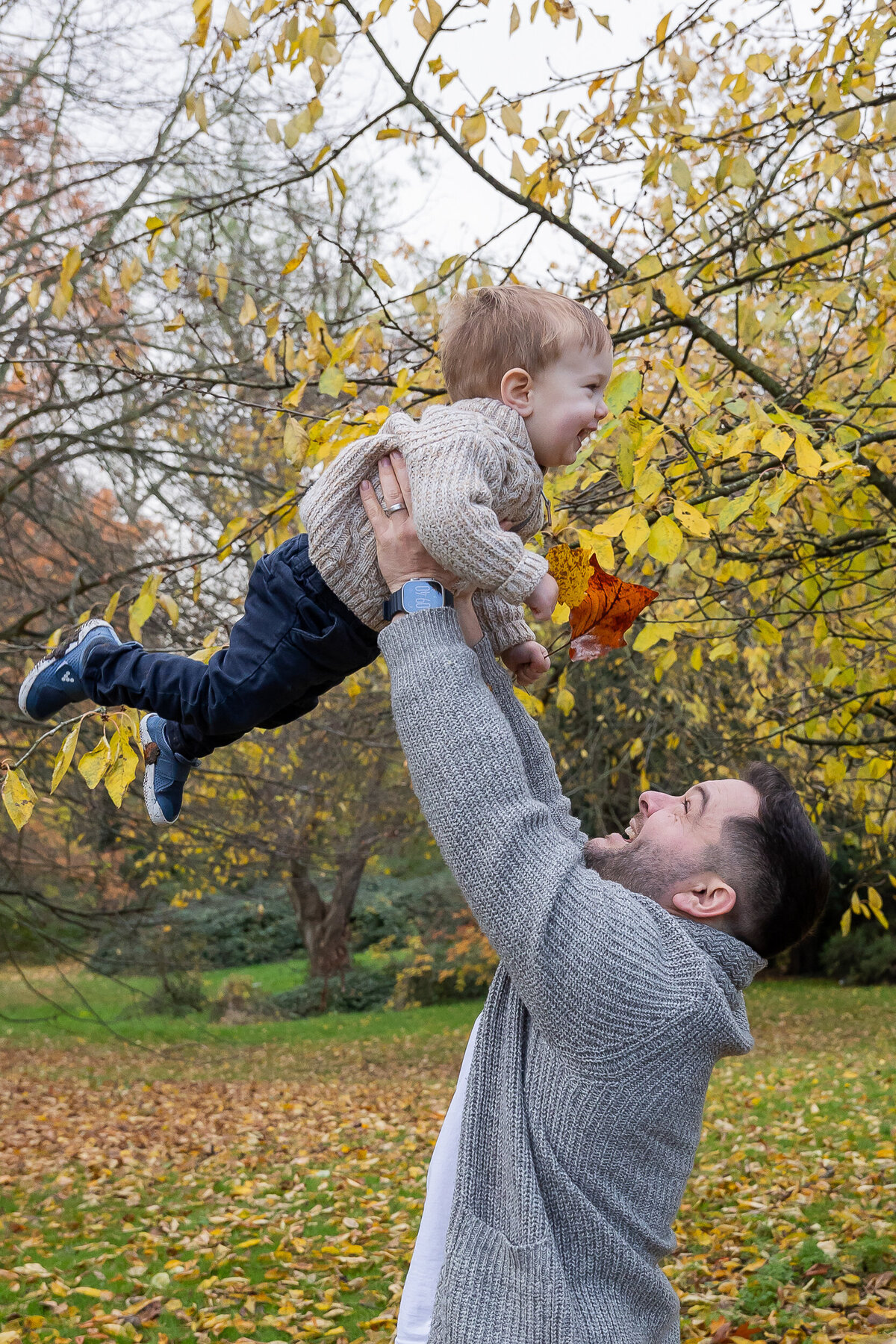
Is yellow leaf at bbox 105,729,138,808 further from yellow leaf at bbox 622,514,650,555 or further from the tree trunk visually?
the tree trunk

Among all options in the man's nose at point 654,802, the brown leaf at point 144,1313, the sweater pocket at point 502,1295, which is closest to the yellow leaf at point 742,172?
the man's nose at point 654,802

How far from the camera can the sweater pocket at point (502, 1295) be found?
4.84ft

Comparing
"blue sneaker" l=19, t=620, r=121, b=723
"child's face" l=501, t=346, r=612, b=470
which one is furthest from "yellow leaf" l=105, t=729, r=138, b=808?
"child's face" l=501, t=346, r=612, b=470

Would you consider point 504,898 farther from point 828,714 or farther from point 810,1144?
point 810,1144

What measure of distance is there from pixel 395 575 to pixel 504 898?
1.65ft

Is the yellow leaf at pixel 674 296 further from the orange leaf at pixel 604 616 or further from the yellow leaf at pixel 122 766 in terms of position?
the yellow leaf at pixel 122 766

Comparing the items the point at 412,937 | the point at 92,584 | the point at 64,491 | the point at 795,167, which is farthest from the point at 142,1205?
the point at 412,937

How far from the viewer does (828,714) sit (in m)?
4.31

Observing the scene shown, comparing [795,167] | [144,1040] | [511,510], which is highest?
[795,167]

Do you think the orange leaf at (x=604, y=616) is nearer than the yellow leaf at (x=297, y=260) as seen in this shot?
Yes

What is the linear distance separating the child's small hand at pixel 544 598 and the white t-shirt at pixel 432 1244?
0.61 metres

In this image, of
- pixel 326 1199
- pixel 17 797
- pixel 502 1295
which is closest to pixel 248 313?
pixel 17 797

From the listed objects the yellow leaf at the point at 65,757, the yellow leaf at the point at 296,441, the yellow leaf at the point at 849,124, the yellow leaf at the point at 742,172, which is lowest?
the yellow leaf at the point at 65,757

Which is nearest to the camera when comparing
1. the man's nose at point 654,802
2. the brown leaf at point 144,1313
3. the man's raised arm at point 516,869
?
the man's raised arm at point 516,869
